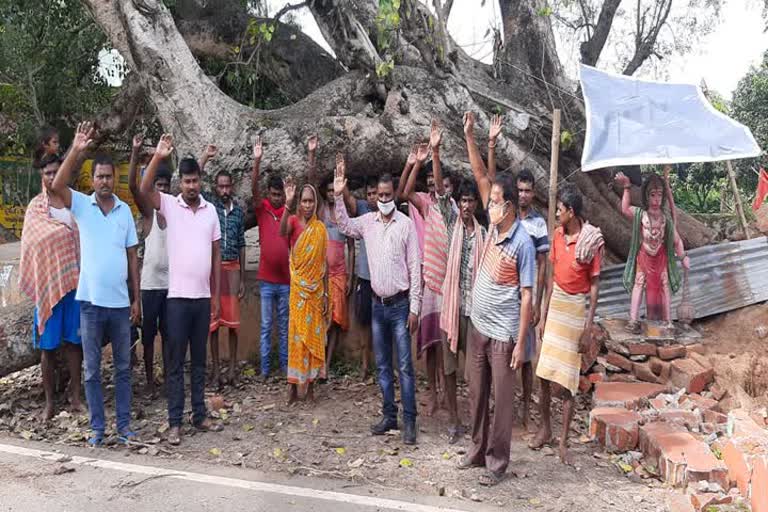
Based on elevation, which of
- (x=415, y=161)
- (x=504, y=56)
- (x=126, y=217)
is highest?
(x=504, y=56)

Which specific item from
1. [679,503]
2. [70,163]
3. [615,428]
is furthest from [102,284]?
[679,503]

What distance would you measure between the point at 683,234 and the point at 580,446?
4.04 meters

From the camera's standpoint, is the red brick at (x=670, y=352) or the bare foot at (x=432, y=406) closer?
the bare foot at (x=432, y=406)

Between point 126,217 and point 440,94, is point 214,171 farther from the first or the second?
point 440,94

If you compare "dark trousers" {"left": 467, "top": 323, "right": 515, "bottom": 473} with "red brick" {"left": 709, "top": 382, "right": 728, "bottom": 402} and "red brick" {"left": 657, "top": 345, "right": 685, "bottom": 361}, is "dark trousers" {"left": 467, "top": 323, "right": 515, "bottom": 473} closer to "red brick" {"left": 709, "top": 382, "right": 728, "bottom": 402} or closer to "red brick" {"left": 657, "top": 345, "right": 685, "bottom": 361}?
"red brick" {"left": 709, "top": 382, "right": 728, "bottom": 402}

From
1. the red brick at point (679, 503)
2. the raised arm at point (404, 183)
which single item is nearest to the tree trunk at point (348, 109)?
the raised arm at point (404, 183)

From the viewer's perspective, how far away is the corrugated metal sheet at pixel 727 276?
7.49 metres

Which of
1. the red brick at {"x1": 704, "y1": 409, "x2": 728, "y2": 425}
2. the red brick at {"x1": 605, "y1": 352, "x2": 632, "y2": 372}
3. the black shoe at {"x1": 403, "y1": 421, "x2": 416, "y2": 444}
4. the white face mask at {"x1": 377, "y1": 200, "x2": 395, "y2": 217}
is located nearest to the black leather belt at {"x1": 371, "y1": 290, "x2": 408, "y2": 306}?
the white face mask at {"x1": 377, "y1": 200, "x2": 395, "y2": 217}

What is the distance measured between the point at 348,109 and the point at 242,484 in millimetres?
4075

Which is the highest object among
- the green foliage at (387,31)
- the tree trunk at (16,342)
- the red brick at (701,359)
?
the green foliage at (387,31)

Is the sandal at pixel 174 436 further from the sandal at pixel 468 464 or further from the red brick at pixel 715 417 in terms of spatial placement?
the red brick at pixel 715 417

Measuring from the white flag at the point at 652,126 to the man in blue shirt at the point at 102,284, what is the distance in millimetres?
3395

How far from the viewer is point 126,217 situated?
15.8 feet

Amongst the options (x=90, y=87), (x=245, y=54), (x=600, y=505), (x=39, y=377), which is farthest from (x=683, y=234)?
(x=90, y=87)
